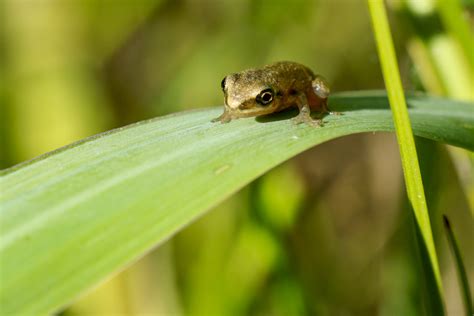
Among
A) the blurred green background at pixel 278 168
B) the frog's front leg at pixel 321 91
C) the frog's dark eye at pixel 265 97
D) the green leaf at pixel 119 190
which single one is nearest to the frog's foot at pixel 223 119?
the green leaf at pixel 119 190

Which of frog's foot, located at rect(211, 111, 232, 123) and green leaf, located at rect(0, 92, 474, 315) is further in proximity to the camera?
frog's foot, located at rect(211, 111, 232, 123)

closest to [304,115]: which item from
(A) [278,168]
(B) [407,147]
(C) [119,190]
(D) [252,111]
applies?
A: (D) [252,111]

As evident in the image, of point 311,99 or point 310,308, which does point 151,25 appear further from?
point 310,308

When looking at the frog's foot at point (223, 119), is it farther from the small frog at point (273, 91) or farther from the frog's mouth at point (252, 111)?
the frog's mouth at point (252, 111)

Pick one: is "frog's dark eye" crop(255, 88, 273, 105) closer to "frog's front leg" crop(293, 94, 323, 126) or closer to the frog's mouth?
the frog's mouth

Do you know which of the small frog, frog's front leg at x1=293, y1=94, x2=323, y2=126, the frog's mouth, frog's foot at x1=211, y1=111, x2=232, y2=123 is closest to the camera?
frog's front leg at x1=293, y1=94, x2=323, y2=126

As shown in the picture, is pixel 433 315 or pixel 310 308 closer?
pixel 433 315

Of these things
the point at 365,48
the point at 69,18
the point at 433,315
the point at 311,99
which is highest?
the point at 69,18

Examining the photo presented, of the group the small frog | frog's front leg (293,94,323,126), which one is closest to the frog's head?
the small frog

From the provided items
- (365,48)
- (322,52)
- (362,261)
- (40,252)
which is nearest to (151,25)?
(322,52)
